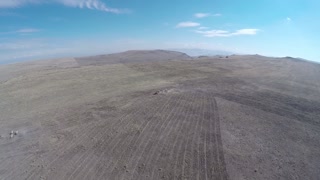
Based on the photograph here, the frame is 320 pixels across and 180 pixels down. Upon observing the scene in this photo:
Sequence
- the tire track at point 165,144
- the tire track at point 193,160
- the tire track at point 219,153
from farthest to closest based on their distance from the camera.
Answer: the tire track at point 165,144 < the tire track at point 219,153 < the tire track at point 193,160

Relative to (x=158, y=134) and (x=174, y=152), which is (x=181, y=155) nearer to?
(x=174, y=152)

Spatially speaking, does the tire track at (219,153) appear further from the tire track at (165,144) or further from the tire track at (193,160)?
the tire track at (165,144)

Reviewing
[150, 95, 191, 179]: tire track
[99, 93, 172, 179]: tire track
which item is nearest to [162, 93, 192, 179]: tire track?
[150, 95, 191, 179]: tire track

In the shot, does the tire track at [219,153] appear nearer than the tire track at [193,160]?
No

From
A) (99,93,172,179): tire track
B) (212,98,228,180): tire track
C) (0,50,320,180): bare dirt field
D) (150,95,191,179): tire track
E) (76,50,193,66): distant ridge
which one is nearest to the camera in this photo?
(212,98,228,180): tire track

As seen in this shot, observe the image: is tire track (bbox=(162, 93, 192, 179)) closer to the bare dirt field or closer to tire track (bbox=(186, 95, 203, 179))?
the bare dirt field

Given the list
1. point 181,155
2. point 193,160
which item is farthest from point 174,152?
point 193,160

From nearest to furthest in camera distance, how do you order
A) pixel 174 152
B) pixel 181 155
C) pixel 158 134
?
pixel 181 155 < pixel 174 152 < pixel 158 134

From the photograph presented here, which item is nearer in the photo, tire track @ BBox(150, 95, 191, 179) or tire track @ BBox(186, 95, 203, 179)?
tire track @ BBox(186, 95, 203, 179)

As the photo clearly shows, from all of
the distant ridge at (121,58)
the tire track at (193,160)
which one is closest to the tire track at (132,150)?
the tire track at (193,160)
